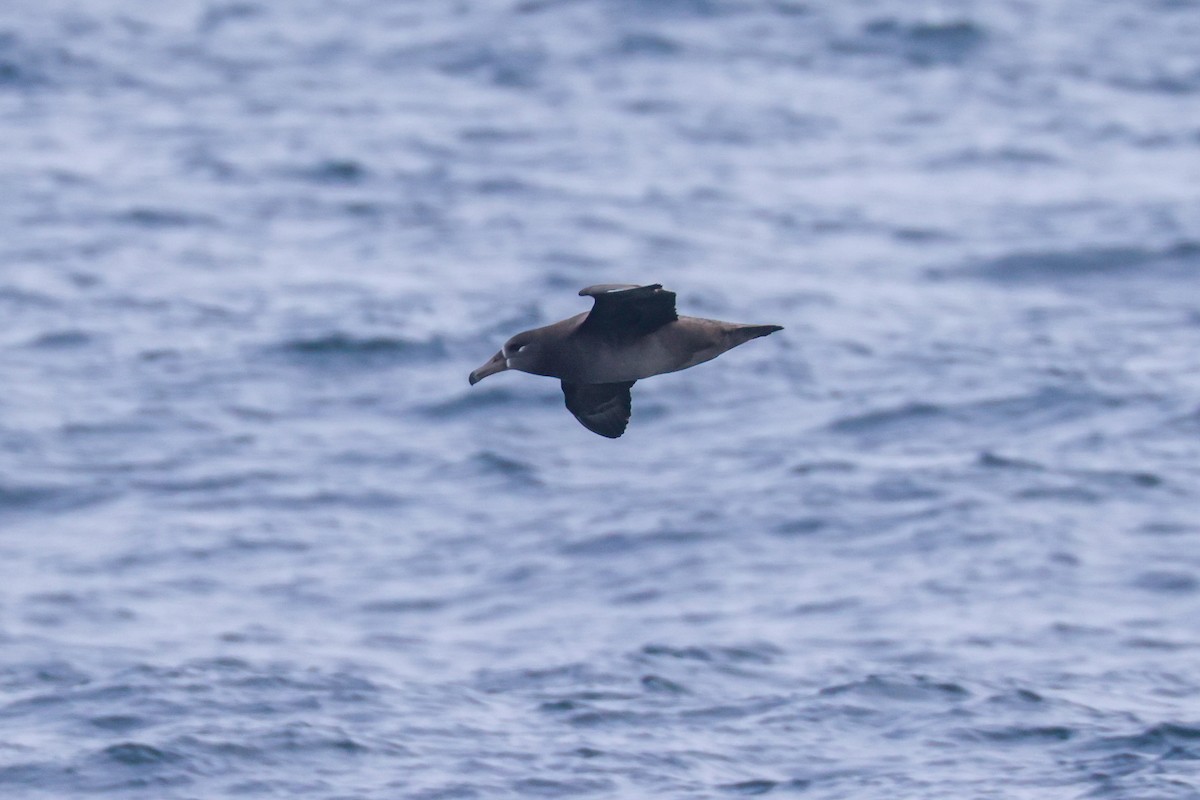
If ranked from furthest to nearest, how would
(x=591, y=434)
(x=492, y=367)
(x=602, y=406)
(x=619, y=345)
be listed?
1. (x=591, y=434)
2. (x=602, y=406)
3. (x=619, y=345)
4. (x=492, y=367)

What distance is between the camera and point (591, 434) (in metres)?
19.7

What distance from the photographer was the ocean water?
14406mm

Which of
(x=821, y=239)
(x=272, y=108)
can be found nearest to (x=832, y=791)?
(x=821, y=239)

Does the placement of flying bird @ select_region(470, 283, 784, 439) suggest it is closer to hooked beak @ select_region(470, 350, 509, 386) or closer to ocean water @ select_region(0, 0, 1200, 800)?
hooked beak @ select_region(470, 350, 509, 386)

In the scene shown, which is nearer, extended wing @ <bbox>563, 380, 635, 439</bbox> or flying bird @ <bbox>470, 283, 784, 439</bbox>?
flying bird @ <bbox>470, 283, 784, 439</bbox>

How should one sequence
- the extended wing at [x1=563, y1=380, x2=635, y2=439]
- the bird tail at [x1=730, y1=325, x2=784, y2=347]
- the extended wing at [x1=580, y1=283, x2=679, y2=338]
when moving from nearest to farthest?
the extended wing at [x1=580, y1=283, x2=679, y2=338] < the bird tail at [x1=730, y1=325, x2=784, y2=347] < the extended wing at [x1=563, y1=380, x2=635, y2=439]

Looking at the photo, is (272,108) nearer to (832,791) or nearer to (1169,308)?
(1169,308)

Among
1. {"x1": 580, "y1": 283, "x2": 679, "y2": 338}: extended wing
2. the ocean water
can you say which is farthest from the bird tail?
the ocean water

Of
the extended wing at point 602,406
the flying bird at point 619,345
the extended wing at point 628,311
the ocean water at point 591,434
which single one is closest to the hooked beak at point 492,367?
the flying bird at point 619,345

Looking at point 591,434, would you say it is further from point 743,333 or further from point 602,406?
point 743,333

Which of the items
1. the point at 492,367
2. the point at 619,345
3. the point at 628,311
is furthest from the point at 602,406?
the point at 492,367

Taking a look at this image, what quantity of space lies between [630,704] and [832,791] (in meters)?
1.92

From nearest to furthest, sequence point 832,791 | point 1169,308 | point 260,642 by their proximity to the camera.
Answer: point 832,791, point 260,642, point 1169,308

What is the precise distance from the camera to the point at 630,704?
14.8 meters
